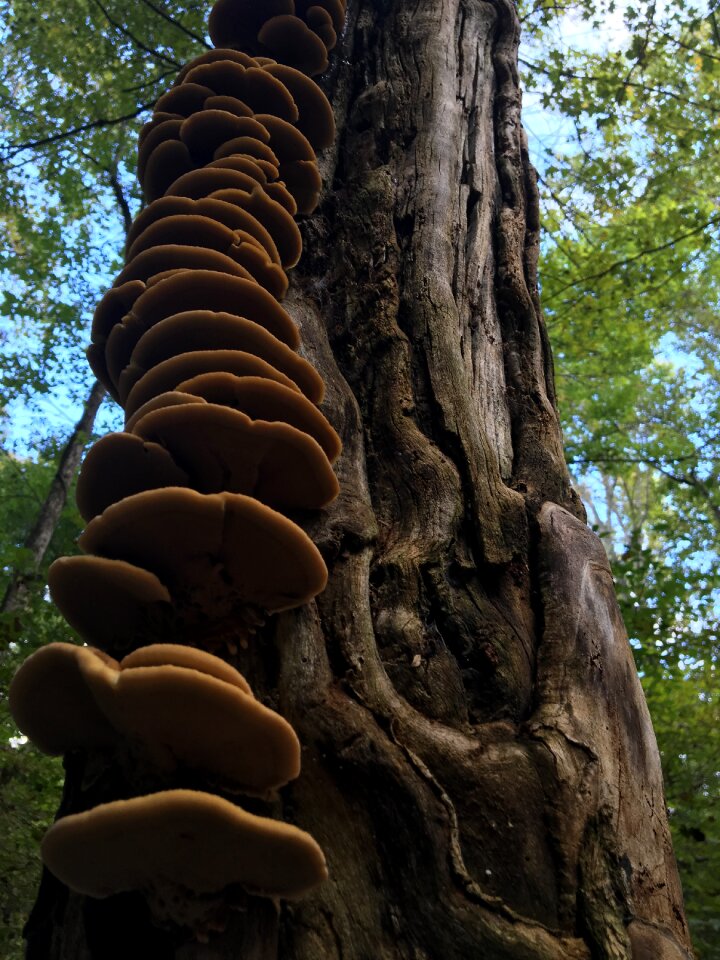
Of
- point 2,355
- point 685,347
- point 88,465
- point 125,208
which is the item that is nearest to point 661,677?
point 88,465

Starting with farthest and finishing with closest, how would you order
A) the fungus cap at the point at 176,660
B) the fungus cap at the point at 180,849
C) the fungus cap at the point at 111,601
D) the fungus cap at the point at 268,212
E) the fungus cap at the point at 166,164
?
the fungus cap at the point at 166,164, the fungus cap at the point at 268,212, the fungus cap at the point at 111,601, the fungus cap at the point at 176,660, the fungus cap at the point at 180,849

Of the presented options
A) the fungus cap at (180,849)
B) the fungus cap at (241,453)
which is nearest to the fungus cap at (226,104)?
the fungus cap at (241,453)

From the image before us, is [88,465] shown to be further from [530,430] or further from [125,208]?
[125,208]

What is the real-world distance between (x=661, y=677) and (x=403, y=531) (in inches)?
197

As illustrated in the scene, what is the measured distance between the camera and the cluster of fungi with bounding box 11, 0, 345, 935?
0.96 metres

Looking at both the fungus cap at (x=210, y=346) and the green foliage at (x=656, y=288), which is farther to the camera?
the green foliage at (x=656, y=288)

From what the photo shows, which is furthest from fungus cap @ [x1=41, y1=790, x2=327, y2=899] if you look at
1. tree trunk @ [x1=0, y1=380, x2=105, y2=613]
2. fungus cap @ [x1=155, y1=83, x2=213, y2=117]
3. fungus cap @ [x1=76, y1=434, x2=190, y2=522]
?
tree trunk @ [x1=0, y1=380, x2=105, y2=613]

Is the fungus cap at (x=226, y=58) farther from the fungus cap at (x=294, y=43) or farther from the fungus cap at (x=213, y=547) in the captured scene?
the fungus cap at (x=213, y=547)

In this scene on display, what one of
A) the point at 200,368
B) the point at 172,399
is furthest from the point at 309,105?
the point at 172,399

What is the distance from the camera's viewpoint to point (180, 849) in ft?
3.12

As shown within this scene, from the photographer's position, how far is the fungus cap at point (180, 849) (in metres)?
0.88

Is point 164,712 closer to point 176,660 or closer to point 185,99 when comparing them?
point 176,660

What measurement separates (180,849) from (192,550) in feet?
1.61

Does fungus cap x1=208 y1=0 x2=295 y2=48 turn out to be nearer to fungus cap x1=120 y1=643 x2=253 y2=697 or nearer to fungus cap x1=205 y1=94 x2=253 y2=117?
fungus cap x1=205 y1=94 x2=253 y2=117
